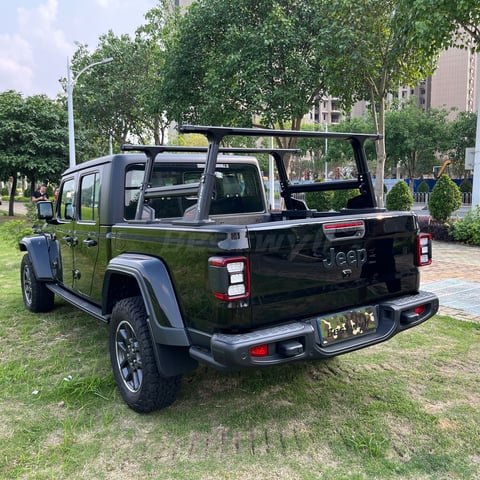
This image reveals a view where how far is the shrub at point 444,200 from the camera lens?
12203mm

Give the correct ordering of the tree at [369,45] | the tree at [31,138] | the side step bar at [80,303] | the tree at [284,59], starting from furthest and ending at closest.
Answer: the tree at [31,138] < the tree at [284,59] < the tree at [369,45] < the side step bar at [80,303]

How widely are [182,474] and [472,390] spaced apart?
7.46 ft

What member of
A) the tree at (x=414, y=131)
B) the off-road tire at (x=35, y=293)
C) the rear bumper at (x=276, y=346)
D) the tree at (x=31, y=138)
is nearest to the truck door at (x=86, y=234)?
the off-road tire at (x=35, y=293)

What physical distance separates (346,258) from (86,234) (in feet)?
7.98

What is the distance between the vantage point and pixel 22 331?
16.8ft

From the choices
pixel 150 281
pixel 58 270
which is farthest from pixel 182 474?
pixel 58 270

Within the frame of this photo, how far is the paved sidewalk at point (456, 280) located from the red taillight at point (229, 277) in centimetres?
373

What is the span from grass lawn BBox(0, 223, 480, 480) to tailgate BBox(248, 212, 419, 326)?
2.58 ft

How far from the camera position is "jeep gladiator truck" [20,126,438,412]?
8.47ft

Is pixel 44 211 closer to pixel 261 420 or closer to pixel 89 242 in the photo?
pixel 89 242

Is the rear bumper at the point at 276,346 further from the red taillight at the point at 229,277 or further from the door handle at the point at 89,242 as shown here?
the door handle at the point at 89,242

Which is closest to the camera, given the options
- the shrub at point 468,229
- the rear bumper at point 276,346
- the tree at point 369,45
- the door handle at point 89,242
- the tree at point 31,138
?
the rear bumper at point 276,346

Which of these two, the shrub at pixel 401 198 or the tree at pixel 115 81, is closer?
the shrub at pixel 401 198

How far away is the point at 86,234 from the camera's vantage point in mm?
4227
